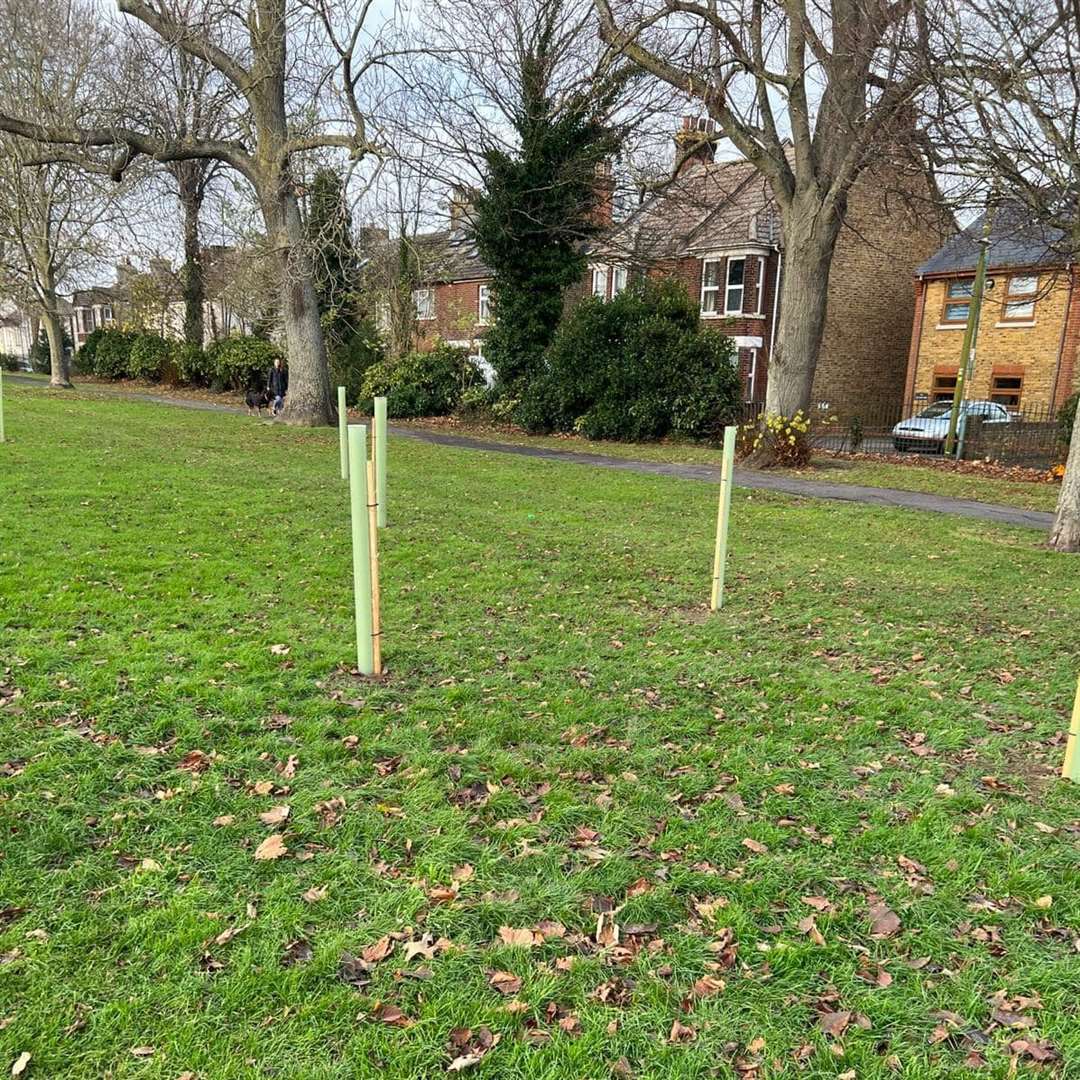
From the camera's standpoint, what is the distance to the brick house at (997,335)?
25859 mm

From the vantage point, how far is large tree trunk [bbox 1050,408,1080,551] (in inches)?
358

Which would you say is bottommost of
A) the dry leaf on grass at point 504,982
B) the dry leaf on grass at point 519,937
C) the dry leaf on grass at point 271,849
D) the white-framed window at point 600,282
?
the dry leaf on grass at point 504,982

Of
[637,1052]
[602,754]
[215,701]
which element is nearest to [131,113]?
[215,701]

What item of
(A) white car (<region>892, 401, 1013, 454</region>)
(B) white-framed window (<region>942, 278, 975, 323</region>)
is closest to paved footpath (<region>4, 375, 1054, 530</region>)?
(A) white car (<region>892, 401, 1013, 454</region>)

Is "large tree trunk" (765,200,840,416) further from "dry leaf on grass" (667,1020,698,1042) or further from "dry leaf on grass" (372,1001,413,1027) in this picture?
"dry leaf on grass" (372,1001,413,1027)

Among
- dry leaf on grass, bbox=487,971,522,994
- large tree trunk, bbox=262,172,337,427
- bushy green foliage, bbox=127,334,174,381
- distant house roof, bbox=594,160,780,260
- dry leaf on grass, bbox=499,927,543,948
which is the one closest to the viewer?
dry leaf on grass, bbox=487,971,522,994

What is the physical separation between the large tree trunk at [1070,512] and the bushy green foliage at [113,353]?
38.6 m

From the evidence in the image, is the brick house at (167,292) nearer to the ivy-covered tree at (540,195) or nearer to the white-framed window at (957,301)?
the ivy-covered tree at (540,195)

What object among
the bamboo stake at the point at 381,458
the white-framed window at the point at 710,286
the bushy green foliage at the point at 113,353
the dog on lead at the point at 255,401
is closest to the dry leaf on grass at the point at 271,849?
the bamboo stake at the point at 381,458

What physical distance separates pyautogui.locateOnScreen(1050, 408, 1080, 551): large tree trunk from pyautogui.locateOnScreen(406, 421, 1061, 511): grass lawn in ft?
12.1

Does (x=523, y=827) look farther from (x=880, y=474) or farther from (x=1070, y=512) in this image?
(x=880, y=474)

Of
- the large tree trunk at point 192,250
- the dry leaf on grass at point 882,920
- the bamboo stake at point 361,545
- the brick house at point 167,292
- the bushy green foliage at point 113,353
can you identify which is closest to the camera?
the dry leaf on grass at point 882,920

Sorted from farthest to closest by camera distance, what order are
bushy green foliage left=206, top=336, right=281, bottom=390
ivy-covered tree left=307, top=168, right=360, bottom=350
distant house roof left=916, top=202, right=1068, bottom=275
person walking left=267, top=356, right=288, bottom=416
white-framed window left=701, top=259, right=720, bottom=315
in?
1. bushy green foliage left=206, top=336, right=281, bottom=390
2. white-framed window left=701, top=259, right=720, bottom=315
3. person walking left=267, top=356, right=288, bottom=416
4. ivy-covered tree left=307, top=168, right=360, bottom=350
5. distant house roof left=916, top=202, right=1068, bottom=275

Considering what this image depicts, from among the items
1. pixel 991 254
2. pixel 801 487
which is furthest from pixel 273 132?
pixel 991 254
